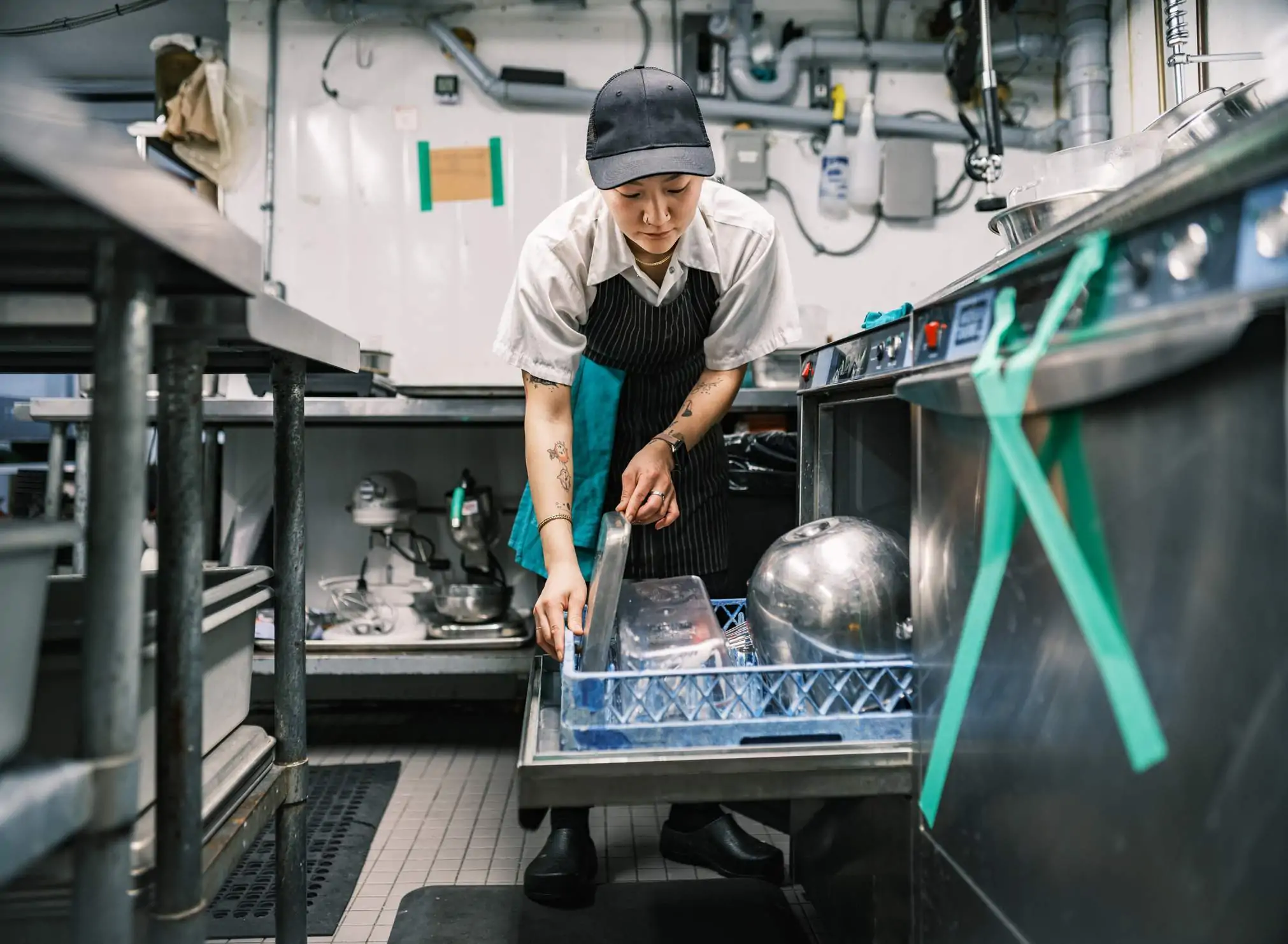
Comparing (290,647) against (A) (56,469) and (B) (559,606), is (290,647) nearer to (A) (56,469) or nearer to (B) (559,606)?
(B) (559,606)

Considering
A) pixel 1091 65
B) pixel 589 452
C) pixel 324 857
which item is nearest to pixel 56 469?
pixel 324 857

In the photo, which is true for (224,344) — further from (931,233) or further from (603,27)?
(931,233)

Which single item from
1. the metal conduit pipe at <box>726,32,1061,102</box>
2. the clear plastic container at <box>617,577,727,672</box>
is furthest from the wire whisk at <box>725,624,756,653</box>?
the metal conduit pipe at <box>726,32,1061,102</box>

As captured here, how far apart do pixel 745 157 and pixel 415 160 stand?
114cm

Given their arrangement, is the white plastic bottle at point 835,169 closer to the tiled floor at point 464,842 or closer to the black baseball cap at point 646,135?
the black baseball cap at point 646,135

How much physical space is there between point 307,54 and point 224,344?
2.28 metres

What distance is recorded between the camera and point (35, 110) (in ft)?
1.63

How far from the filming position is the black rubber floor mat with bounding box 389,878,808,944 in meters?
1.33

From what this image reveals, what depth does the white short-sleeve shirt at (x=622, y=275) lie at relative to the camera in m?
1.37

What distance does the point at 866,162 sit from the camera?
281cm

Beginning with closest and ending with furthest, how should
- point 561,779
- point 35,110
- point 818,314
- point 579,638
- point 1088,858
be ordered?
point 35,110 < point 1088,858 < point 561,779 < point 579,638 < point 818,314

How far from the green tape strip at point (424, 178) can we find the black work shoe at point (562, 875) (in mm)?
2172

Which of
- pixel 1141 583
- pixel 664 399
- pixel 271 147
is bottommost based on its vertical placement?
pixel 1141 583

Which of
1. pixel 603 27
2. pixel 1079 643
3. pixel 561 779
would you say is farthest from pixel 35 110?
pixel 603 27
